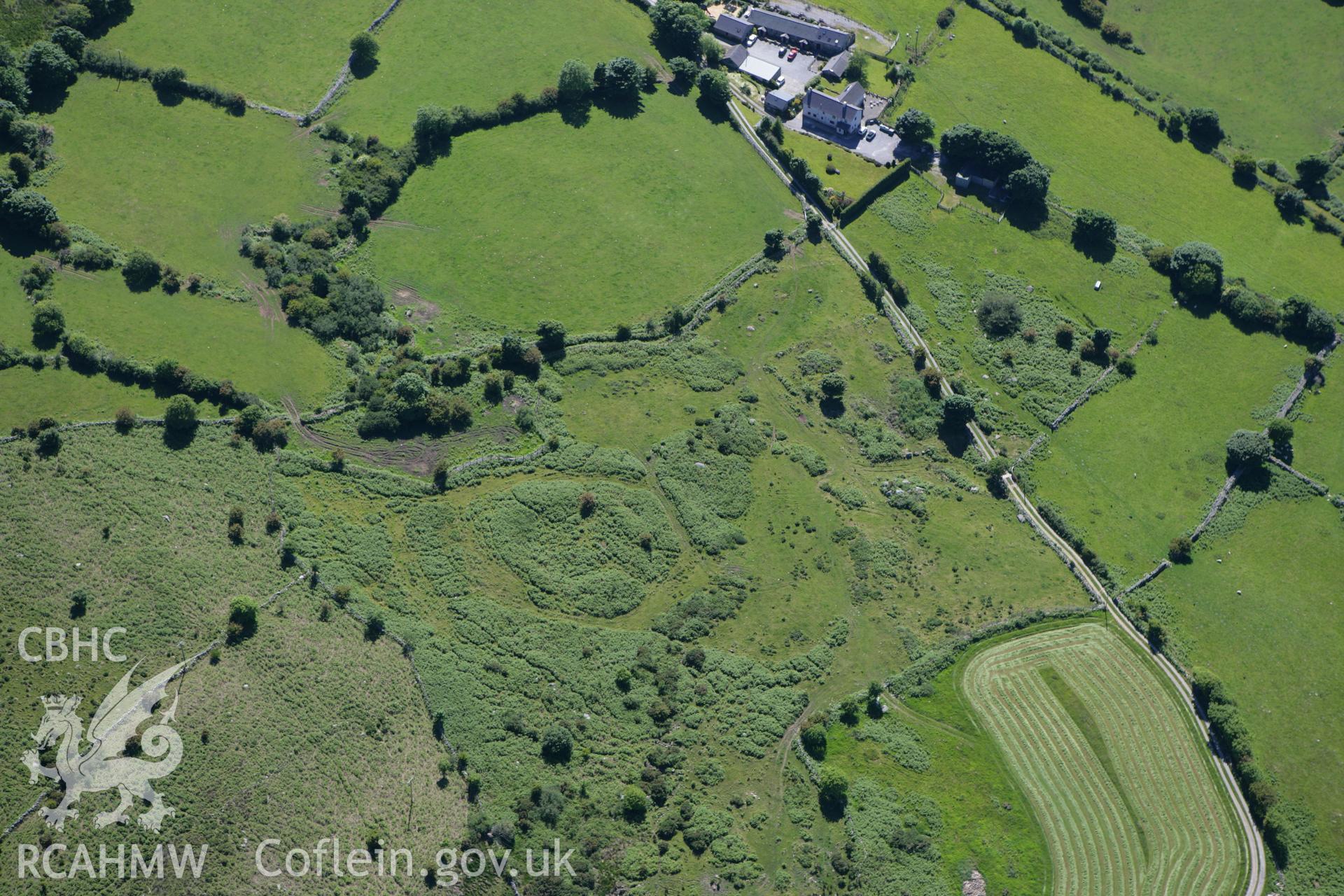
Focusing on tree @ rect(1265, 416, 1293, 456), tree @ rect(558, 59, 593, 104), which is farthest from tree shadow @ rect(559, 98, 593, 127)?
tree @ rect(1265, 416, 1293, 456)

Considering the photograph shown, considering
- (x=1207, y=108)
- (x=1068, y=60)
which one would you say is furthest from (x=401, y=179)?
(x=1207, y=108)

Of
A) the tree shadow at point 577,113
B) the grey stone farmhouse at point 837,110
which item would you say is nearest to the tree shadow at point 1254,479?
the grey stone farmhouse at point 837,110

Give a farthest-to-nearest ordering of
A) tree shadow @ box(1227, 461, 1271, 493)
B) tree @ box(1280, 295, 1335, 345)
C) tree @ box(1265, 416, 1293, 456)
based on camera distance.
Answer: tree @ box(1280, 295, 1335, 345) < tree @ box(1265, 416, 1293, 456) < tree shadow @ box(1227, 461, 1271, 493)

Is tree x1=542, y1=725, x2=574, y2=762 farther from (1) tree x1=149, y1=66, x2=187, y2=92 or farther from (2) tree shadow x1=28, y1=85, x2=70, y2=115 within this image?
(2) tree shadow x1=28, y1=85, x2=70, y2=115

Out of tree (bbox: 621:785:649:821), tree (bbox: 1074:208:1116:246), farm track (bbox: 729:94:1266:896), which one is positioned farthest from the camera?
tree (bbox: 1074:208:1116:246)

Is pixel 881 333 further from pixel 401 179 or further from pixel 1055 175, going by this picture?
pixel 401 179

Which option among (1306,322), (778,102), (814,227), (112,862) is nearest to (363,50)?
(778,102)

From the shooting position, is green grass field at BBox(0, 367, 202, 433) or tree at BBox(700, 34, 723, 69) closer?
green grass field at BBox(0, 367, 202, 433)

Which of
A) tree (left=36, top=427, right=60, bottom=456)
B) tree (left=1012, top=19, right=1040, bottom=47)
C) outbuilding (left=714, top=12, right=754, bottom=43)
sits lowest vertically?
tree (left=36, top=427, right=60, bottom=456)

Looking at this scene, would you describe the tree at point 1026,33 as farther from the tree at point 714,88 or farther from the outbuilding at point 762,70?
the tree at point 714,88
